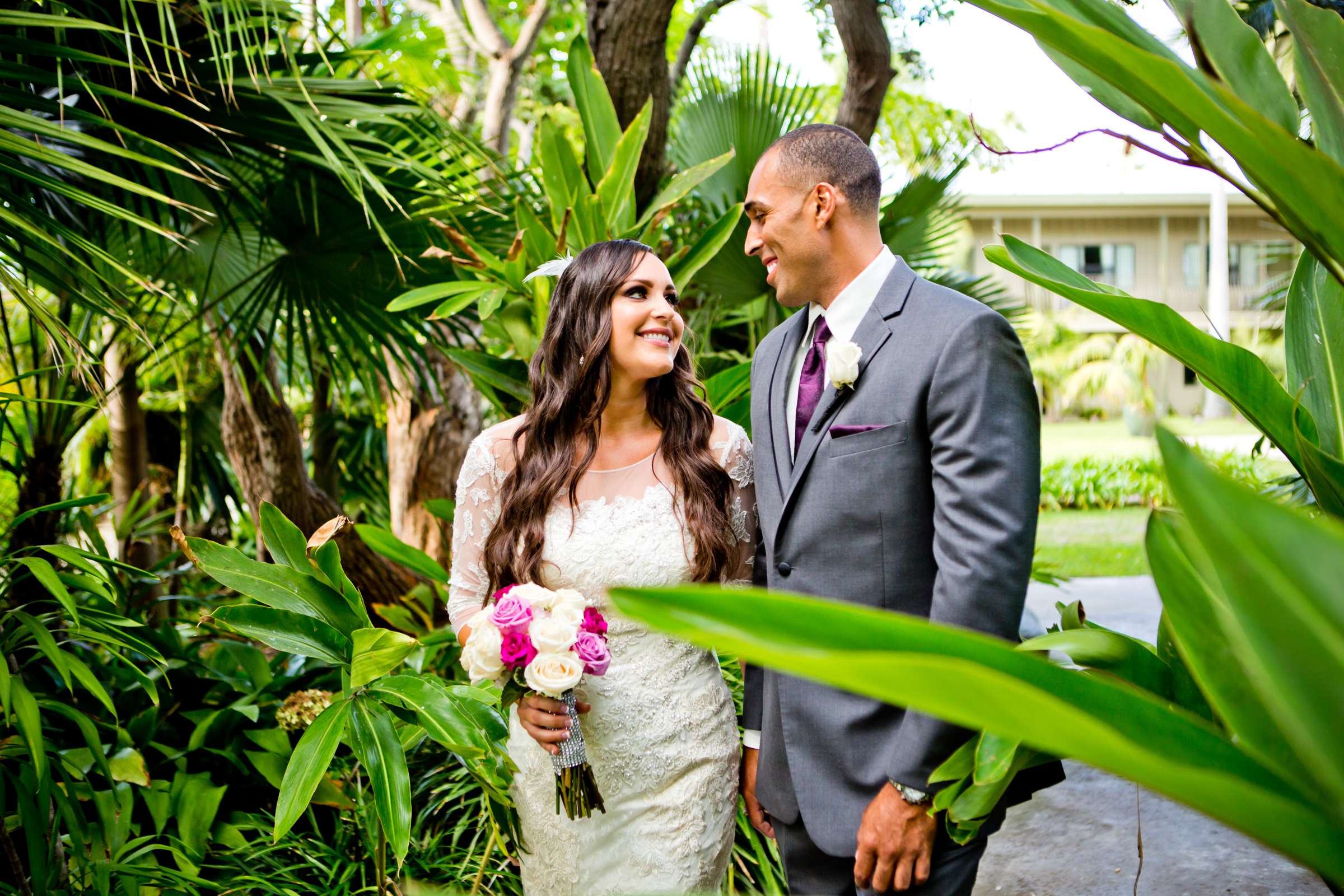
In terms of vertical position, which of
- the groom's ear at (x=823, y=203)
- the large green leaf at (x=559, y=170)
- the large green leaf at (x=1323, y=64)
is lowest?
the groom's ear at (x=823, y=203)

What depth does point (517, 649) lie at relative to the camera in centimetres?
194

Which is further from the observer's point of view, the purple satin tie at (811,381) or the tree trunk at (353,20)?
the tree trunk at (353,20)

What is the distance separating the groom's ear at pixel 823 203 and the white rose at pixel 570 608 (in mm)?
906

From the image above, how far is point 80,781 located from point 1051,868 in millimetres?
3147

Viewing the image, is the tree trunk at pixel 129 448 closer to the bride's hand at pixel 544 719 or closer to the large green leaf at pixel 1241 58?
the bride's hand at pixel 544 719

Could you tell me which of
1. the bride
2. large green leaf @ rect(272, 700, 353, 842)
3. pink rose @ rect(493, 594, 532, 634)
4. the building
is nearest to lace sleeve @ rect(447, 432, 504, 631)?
the bride

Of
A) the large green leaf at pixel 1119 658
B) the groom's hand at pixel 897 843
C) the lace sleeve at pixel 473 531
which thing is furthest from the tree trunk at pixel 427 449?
the large green leaf at pixel 1119 658

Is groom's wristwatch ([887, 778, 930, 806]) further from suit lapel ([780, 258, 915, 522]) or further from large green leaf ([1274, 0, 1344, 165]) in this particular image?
large green leaf ([1274, 0, 1344, 165])

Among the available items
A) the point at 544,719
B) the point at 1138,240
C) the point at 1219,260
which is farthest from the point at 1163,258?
the point at 544,719

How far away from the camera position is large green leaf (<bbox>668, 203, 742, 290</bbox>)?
340 cm

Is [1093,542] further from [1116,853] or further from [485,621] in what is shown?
[485,621]

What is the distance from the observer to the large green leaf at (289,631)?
1.71 m

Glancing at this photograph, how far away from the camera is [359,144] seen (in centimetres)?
353

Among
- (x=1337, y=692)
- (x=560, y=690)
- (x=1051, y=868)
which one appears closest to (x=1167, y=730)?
(x=1337, y=692)
